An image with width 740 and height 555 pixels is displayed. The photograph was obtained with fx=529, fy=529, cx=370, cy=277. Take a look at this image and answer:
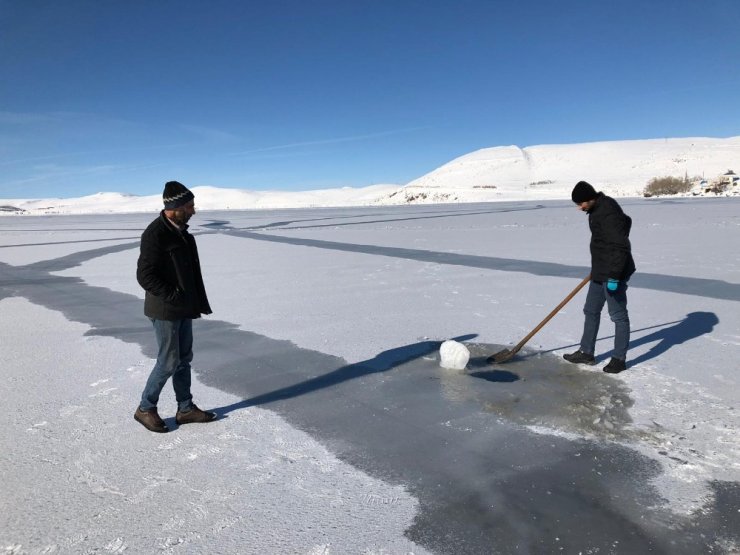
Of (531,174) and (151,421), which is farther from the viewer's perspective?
(531,174)

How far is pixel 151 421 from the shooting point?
3236 mm

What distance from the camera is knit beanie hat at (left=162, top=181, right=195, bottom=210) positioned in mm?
3086

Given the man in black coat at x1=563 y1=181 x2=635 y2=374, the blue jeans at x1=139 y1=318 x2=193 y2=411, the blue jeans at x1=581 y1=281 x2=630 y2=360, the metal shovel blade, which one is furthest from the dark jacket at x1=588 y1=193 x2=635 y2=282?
the blue jeans at x1=139 y1=318 x2=193 y2=411

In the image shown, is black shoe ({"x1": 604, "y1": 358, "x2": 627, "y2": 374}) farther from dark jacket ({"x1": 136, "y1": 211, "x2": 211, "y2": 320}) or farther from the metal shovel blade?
dark jacket ({"x1": 136, "y1": 211, "x2": 211, "y2": 320})

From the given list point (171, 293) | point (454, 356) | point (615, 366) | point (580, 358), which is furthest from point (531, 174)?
point (171, 293)

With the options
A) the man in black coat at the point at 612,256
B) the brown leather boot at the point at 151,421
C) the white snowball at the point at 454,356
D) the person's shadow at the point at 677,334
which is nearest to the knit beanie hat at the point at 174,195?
the brown leather boot at the point at 151,421

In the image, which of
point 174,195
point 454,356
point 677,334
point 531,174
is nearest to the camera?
point 174,195

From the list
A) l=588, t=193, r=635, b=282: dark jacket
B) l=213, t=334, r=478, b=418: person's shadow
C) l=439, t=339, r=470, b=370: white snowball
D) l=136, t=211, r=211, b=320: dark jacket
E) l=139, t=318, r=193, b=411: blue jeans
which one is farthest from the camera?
l=439, t=339, r=470, b=370: white snowball

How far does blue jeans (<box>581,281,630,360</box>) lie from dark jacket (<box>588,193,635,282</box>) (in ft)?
0.43

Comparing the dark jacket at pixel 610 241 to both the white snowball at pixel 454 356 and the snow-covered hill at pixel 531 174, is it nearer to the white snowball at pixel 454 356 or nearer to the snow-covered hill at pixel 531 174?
the white snowball at pixel 454 356

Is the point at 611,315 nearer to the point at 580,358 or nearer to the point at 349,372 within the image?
the point at 580,358

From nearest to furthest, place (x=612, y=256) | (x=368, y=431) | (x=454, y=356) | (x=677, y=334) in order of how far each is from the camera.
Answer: (x=368, y=431) < (x=612, y=256) < (x=454, y=356) < (x=677, y=334)

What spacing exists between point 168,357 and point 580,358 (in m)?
3.19

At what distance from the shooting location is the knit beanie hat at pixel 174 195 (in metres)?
3.09
